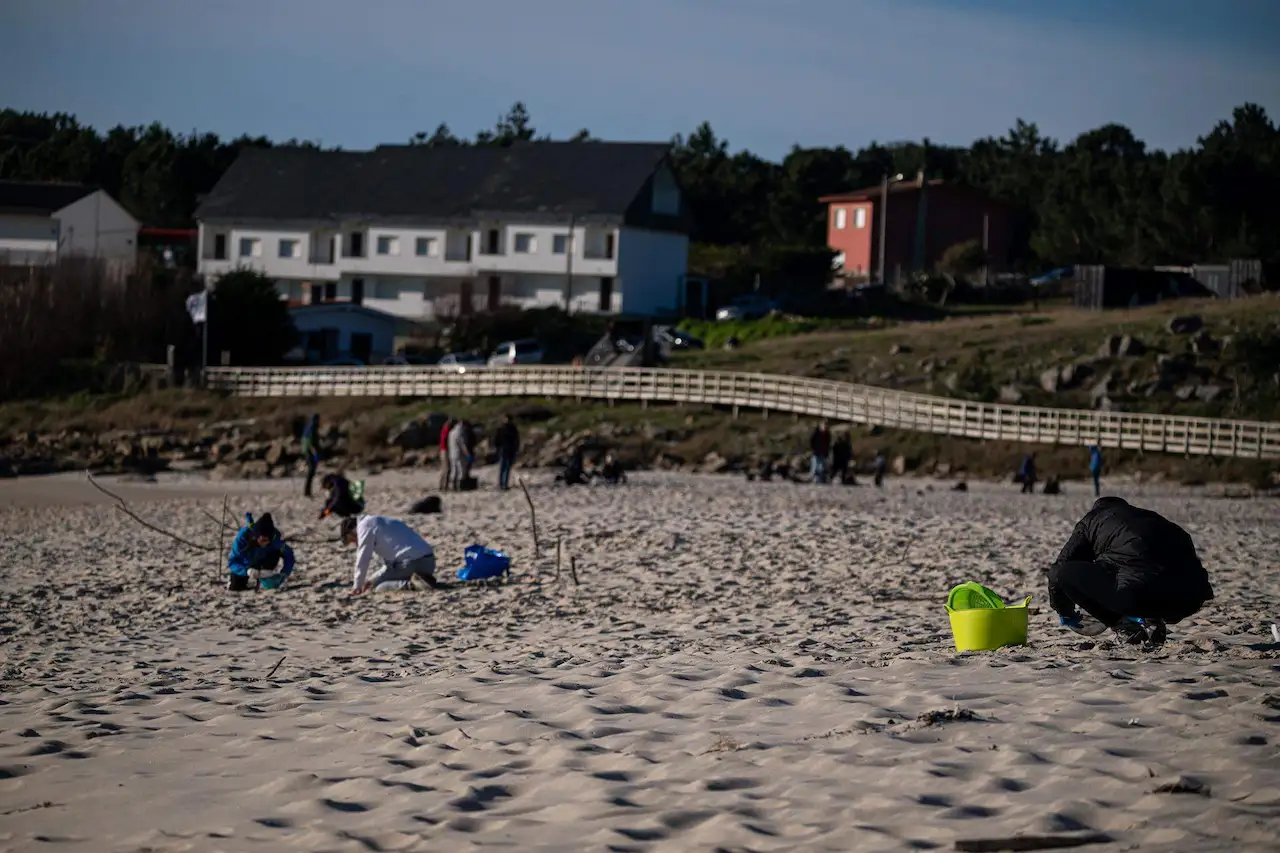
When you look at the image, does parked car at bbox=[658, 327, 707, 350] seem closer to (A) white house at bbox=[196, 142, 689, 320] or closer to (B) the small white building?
(A) white house at bbox=[196, 142, 689, 320]

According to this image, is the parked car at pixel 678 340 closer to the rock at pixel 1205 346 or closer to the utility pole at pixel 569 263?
the utility pole at pixel 569 263

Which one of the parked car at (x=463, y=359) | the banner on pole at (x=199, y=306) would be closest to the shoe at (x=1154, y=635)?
the banner on pole at (x=199, y=306)

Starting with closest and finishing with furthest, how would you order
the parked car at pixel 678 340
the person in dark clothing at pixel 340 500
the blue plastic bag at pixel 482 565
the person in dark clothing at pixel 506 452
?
1. the blue plastic bag at pixel 482 565
2. the person in dark clothing at pixel 340 500
3. the person in dark clothing at pixel 506 452
4. the parked car at pixel 678 340

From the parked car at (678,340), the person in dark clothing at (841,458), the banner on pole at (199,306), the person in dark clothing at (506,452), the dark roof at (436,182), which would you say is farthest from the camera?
the dark roof at (436,182)

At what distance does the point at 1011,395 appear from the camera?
39844 mm

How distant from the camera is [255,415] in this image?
45438 mm

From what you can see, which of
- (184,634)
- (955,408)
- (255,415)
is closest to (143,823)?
(184,634)

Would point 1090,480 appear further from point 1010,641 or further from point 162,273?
point 162,273

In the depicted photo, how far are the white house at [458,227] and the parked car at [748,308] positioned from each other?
3.69 metres

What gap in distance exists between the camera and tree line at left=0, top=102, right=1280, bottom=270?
6312 centimetres

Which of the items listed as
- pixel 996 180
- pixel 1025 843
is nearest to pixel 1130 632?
pixel 1025 843

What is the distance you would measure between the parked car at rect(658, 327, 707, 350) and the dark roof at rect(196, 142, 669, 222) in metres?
9.10

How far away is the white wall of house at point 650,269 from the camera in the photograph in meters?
63.3

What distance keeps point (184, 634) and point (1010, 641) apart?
717cm
